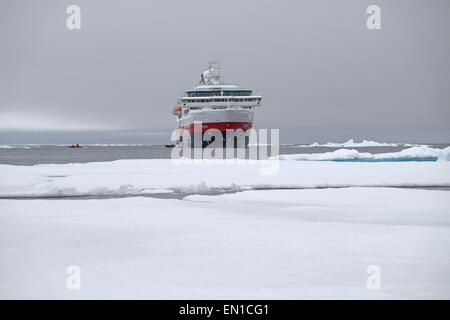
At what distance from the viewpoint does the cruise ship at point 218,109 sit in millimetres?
65500

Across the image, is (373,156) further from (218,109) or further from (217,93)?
(217,93)

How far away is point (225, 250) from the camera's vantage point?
268 inches

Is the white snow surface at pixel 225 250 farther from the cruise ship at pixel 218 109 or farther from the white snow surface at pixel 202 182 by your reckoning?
the cruise ship at pixel 218 109

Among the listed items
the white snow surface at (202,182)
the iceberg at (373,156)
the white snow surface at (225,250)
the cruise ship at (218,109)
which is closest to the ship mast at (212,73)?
the cruise ship at (218,109)

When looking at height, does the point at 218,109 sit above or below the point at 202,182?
above

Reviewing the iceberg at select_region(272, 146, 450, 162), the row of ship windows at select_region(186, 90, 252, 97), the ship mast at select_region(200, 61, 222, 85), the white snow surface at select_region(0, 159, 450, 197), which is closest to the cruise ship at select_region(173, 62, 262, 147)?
the row of ship windows at select_region(186, 90, 252, 97)

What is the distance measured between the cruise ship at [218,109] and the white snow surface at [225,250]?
5358 centimetres

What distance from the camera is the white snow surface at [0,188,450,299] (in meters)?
5.01

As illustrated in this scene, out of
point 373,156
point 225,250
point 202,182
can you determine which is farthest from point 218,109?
point 225,250

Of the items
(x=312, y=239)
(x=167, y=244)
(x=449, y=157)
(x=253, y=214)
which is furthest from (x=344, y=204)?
(x=449, y=157)

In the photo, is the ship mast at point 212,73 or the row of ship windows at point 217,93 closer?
the row of ship windows at point 217,93

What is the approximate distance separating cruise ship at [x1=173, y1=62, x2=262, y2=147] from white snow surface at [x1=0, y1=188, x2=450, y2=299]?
176 feet

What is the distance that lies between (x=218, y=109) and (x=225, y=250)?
2419 inches
